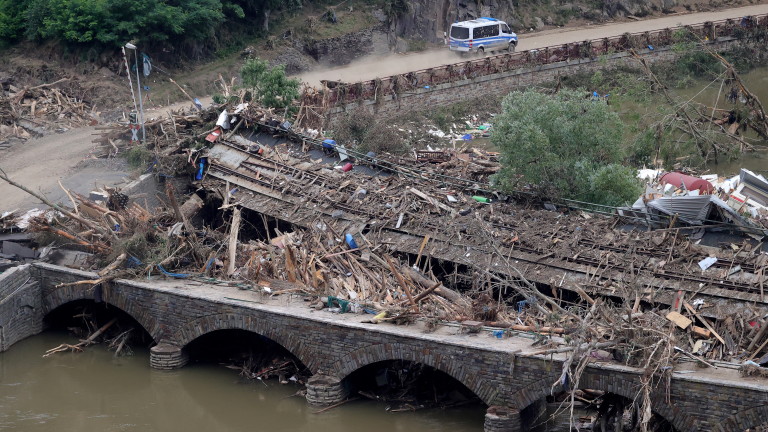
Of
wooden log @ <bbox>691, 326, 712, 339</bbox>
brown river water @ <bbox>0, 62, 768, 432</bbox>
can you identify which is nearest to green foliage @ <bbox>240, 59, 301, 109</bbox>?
brown river water @ <bbox>0, 62, 768, 432</bbox>

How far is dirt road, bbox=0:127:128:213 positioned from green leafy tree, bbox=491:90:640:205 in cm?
988

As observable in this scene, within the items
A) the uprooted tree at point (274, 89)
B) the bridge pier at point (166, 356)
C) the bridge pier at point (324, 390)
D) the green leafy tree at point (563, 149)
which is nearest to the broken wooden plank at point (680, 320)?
the green leafy tree at point (563, 149)

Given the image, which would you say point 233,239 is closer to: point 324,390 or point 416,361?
point 324,390

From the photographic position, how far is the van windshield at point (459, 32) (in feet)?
135

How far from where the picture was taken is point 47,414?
1972 cm

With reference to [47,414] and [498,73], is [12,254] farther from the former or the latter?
[498,73]

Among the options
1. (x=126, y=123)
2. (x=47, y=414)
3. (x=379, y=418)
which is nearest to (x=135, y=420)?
(x=47, y=414)

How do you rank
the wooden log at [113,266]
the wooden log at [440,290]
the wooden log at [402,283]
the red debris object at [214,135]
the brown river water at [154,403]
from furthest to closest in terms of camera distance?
1. the red debris object at [214,135]
2. the wooden log at [113,266]
3. the wooden log at [440,290]
4. the brown river water at [154,403]
5. the wooden log at [402,283]

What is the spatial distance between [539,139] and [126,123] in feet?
40.5

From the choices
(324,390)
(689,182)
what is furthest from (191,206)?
(689,182)

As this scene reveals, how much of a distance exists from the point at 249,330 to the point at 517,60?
23.1 metres

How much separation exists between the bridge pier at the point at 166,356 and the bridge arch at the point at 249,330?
0.76 ft

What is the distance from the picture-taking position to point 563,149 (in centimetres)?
2392

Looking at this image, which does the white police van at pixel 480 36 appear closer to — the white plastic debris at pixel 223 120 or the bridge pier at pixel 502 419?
the white plastic debris at pixel 223 120
